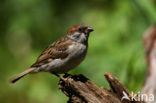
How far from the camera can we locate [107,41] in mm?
7562

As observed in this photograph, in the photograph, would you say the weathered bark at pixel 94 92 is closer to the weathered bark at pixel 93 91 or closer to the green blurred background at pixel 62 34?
the weathered bark at pixel 93 91

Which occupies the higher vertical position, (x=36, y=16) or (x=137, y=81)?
(x=36, y=16)

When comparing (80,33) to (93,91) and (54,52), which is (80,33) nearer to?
(54,52)

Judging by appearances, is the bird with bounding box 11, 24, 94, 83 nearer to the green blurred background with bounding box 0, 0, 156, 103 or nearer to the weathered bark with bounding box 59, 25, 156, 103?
the weathered bark with bounding box 59, 25, 156, 103

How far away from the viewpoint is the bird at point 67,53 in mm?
6188

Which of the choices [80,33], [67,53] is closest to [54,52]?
[67,53]

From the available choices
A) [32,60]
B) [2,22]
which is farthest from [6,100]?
[2,22]

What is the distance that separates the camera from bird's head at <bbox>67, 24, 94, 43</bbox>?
6.35 metres

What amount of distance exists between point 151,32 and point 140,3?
1.82 feet

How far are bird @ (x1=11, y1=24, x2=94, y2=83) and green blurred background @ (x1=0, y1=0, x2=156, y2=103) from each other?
2.32 ft

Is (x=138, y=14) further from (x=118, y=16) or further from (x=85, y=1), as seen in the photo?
(x=85, y=1)

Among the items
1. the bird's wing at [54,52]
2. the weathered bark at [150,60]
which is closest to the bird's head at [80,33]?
the bird's wing at [54,52]

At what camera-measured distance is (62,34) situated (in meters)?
8.72

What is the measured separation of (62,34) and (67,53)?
8.11 feet
